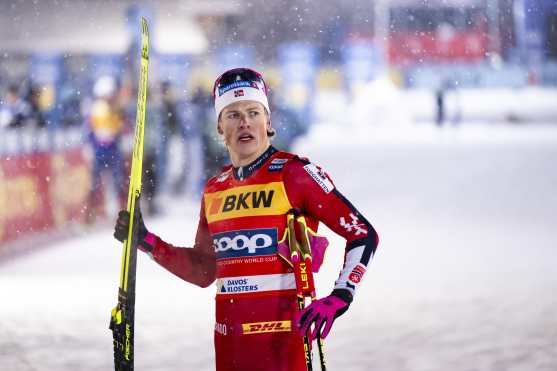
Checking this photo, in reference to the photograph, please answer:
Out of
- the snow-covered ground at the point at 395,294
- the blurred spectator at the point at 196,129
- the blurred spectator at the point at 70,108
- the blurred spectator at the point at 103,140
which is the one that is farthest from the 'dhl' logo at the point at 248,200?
the blurred spectator at the point at 196,129

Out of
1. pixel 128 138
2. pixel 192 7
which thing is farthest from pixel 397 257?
pixel 192 7

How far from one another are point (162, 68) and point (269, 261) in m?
15.4

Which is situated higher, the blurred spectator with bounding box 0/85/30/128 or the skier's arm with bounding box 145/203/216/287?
the blurred spectator with bounding box 0/85/30/128

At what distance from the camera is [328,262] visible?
→ 29.3ft

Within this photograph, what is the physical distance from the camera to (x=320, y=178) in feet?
9.11

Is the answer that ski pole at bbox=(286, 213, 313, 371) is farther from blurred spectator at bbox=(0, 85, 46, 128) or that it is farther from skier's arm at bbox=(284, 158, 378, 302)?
blurred spectator at bbox=(0, 85, 46, 128)

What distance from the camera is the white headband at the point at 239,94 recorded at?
2963 mm

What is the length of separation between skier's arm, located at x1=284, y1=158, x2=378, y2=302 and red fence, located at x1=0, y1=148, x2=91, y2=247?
275 inches

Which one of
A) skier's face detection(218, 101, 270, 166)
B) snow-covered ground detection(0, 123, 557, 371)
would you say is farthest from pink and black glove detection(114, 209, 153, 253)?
snow-covered ground detection(0, 123, 557, 371)

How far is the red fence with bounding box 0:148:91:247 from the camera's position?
31.0ft

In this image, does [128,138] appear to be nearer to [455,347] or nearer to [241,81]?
[455,347]

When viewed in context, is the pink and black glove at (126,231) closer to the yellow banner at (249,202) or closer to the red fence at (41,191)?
the yellow banner at (249,202)

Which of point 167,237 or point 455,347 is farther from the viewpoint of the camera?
point 167,237

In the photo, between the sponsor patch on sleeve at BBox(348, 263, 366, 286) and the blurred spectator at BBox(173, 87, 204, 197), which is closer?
the sponsor patch on sleeve at BBox(348, 263, 366, 286)
